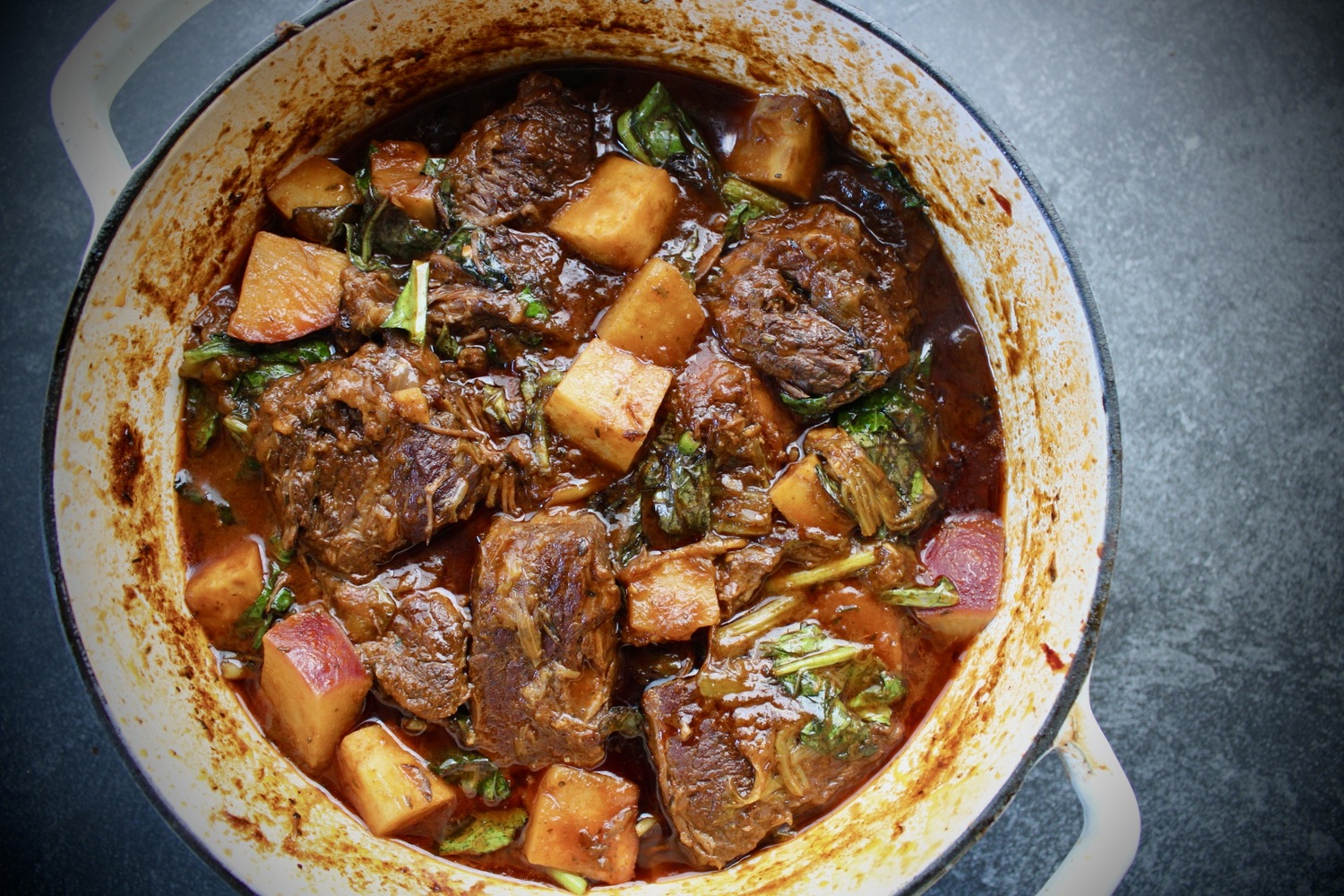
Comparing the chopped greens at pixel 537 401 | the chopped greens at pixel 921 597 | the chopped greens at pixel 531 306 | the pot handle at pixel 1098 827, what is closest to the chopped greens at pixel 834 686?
the chopped greens at pixel 921 597

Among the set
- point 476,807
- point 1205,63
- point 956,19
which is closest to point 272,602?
point 476,807

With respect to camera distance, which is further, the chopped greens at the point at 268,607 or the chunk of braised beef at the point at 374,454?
the chopped greens at the point at 268,607

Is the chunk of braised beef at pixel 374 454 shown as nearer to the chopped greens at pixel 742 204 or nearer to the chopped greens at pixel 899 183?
the chopped greens at pixel 742 204

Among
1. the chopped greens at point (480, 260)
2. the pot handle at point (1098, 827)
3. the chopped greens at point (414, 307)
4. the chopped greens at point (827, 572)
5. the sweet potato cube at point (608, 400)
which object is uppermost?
the chopped greens at point (480, 260)

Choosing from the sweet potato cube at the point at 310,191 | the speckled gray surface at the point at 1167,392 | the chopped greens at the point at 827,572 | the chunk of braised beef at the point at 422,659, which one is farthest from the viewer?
the speckled gray surface at the point at 1167,392

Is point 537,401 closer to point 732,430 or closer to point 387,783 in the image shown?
point 732,430

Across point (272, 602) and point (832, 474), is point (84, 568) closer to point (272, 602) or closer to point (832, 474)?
point (272, 602)
